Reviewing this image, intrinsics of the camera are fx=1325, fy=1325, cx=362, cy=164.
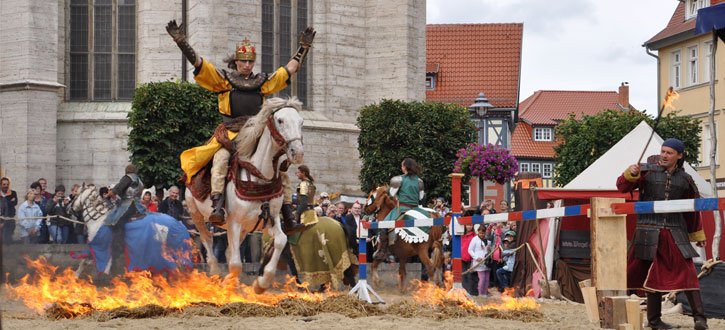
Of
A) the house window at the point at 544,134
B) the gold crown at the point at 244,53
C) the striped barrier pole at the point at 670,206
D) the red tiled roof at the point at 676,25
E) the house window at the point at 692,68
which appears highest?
the red tiled roof at the point at 676,25

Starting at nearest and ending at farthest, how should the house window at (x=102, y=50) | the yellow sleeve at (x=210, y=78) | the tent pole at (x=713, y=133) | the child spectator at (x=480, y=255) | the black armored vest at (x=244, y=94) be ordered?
the tent pole at (x=713, y=133), the yellow sleeve at (x=210, y=78), the black armored vest at (x=244, y=94), the child spectator at (x=480, y=255), the house window at (x=102, y=50)

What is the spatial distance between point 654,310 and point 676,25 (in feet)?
160

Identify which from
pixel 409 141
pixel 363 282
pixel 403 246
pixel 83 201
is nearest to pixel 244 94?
pixel 363 282

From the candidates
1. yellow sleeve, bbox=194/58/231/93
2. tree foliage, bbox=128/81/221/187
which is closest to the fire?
yellow sleeve, bbox=194/58/231/93

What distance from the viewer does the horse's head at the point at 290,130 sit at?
41.8ft

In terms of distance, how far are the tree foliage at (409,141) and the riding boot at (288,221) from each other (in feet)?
64.9

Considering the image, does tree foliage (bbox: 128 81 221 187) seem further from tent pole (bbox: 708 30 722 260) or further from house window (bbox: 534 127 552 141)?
house window (bbox: 534 127 552 141)

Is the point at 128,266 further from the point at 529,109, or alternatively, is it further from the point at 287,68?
the point at 529,109

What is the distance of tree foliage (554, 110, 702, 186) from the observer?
42.6 meters

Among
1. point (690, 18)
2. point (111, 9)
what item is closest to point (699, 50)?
point (690, 18)

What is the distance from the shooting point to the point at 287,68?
14.6 meters

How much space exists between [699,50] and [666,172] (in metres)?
45.4

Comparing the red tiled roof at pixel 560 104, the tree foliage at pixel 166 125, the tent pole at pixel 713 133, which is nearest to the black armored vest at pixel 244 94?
the tent pole at pixel 713 133

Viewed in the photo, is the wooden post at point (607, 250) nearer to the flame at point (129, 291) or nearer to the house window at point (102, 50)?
the flame at point (129, 291)
